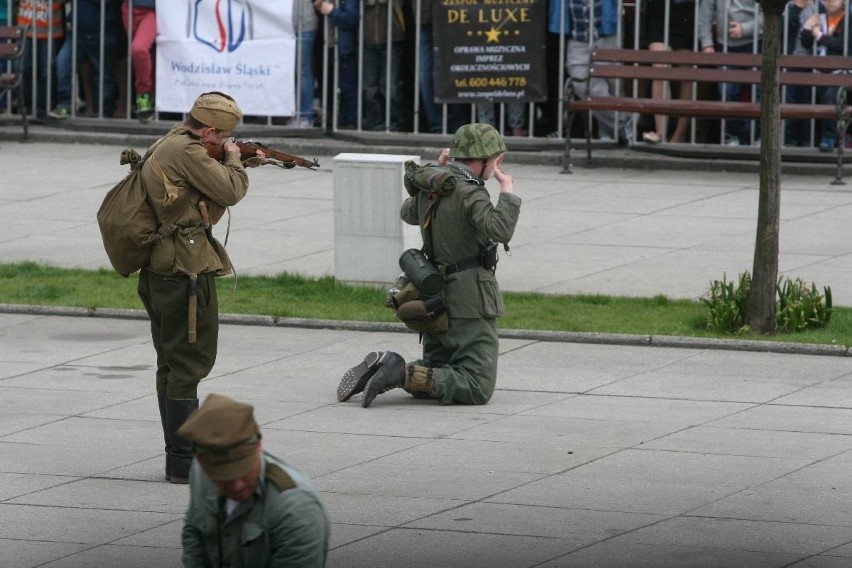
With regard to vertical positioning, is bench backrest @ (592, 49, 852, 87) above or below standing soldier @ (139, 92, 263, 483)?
above

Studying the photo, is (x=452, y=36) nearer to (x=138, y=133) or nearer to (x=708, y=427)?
(x=138, y=133)

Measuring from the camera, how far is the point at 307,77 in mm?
19562

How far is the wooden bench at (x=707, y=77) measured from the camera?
17047mm

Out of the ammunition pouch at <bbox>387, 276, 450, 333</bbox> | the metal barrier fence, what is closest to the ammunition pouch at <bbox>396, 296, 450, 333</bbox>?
the ammunition pouch at <bbox>387, 276, 450, 333</bbox>

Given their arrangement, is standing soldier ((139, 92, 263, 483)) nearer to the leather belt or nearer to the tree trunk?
the leather belt

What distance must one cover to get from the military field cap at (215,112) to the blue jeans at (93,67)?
1211cm

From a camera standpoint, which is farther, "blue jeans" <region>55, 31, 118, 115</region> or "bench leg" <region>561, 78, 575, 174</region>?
"blue jeans" <region>55, 31, 118, 115</region>

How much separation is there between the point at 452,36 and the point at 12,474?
10998mm

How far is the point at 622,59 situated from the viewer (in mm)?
18094

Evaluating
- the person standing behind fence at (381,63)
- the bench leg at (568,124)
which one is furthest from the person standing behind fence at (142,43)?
the bench leg at (568,124)

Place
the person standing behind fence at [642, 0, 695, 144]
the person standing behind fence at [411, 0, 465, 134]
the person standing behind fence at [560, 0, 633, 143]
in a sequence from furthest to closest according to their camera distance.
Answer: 1. the person standing behind fence at [411, 0, 465, 134]
2. the person standing behind fence at [560, 0, 633, 143]
3. the person standing behind fence at [642, 0, 695, 144]

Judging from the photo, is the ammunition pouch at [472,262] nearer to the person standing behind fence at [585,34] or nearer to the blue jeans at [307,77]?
the person standing behind fence at [585,34]

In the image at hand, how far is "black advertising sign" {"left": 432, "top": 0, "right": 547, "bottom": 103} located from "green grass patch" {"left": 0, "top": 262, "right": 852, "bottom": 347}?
5.89m

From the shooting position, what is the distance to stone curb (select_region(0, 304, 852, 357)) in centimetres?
1120
